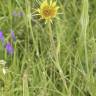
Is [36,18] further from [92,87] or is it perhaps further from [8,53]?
[92,87]

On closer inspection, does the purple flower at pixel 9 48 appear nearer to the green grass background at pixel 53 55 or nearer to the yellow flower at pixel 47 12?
the green grass background at pixel 53 55

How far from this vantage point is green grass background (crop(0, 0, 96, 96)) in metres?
1.42

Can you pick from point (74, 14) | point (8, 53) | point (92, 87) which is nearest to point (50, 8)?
point (92, 87)

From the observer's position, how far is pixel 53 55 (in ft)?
4.80

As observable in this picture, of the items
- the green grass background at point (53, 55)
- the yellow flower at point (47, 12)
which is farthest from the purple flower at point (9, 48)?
the yellow flower at point (47, 12)

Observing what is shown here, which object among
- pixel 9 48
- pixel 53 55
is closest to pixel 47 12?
pixel 53 55

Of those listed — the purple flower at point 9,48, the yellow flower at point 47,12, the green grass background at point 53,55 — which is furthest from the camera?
the purple flower at point 9,48

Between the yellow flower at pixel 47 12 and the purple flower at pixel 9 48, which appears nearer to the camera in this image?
the yellow flower at pixel 47 12

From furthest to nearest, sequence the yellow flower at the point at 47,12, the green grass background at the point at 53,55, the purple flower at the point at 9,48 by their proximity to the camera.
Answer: the purple flower at the point at 9,48 → the green grass background at the point at 53,55 → the yellow flower at the point at 47,12

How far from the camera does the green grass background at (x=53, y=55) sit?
56.1 inches

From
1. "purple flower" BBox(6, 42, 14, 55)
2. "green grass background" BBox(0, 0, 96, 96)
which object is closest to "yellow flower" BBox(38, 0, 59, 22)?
"green grass background" BBox(0, 0, 96, 96)

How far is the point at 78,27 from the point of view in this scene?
1853 mm

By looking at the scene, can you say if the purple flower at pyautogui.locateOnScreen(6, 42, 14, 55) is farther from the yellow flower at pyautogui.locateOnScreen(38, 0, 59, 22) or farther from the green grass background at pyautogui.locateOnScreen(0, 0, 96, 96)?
the yellow flower at pyautogui.locateOnScreen(38, 0, 59, 22)

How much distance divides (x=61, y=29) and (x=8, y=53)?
0.29 meters
